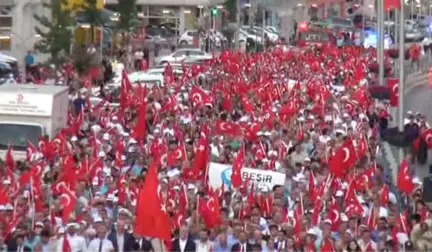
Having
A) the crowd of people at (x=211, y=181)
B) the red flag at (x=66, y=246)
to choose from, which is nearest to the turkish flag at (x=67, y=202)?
the crowd of people at (x=211, y=181)

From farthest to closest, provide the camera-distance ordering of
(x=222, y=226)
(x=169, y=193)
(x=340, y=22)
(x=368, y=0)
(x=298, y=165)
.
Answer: (x=340, y=22)
(x=368, y=0)
(x=298, y=165)
(x=169, y=193)
(x=222, y=226)

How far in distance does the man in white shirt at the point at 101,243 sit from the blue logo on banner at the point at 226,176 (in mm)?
4626

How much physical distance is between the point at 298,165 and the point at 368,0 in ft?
205

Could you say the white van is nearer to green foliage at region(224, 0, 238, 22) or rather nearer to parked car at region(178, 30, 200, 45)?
parked car at region(178, 30, 200, 45)

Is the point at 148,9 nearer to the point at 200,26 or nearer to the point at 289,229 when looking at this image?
the point at 200,26

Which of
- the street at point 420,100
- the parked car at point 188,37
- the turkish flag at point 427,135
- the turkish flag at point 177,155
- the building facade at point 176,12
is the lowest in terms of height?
the street at point 420,100

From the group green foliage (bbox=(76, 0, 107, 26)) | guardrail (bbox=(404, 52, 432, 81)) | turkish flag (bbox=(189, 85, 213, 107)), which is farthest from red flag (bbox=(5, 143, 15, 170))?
guardrail (bbox=(404, 52, 432, 81))

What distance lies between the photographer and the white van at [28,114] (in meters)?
28.7

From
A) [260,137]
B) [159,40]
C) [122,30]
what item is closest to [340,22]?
[159,40]

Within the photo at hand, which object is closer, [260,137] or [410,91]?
[260,137]

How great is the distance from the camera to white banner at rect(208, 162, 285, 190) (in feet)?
74.7

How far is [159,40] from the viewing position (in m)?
78.0

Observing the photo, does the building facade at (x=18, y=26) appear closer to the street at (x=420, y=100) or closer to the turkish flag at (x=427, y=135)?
the street at (x=420, y=100)

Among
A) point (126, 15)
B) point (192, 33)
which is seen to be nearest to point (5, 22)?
point (126, 15)
